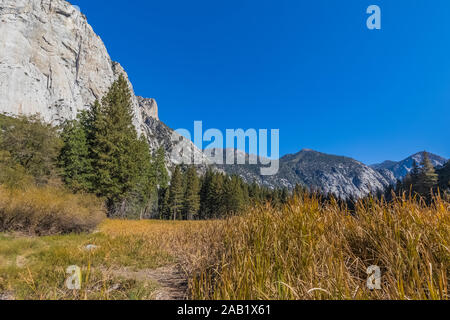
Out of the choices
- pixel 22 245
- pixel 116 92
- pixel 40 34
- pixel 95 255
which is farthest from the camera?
pixel 40 34

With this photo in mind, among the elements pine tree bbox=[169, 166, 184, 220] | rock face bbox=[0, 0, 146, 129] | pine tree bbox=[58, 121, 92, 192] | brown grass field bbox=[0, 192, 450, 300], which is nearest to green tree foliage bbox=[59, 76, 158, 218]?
pine tree bbox=[58, 121, 92, 192]

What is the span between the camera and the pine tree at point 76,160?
17453 millimetres

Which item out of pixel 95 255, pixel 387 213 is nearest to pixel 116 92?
pixel 95 255

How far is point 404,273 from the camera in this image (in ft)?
6.45

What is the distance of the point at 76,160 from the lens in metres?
18.0

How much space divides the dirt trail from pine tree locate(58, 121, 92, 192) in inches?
641

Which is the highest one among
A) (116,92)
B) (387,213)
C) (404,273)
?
(116,92)

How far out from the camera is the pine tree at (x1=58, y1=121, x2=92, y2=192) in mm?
17453

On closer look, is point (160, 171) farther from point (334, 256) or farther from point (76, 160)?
point (334, 256)

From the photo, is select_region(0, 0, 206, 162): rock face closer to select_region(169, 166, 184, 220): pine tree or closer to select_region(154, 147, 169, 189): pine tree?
select_region(154, 147, 169, 189): pine tree

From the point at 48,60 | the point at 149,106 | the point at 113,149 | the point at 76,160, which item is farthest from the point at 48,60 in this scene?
the point at 149,106

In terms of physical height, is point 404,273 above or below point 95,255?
above
